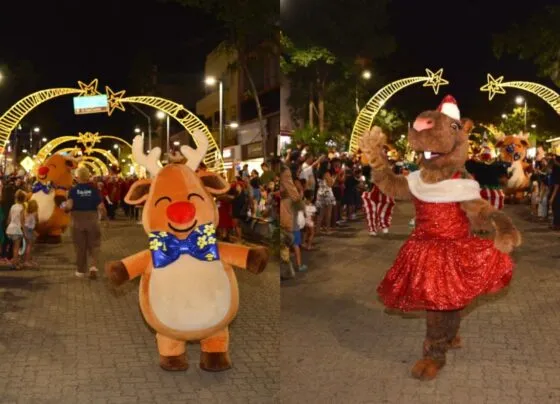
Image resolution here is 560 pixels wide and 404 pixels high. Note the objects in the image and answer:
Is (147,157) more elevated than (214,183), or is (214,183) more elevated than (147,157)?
(147,157)

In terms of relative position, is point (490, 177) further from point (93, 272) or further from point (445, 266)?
point (445, 266)

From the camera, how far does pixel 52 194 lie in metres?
15.5

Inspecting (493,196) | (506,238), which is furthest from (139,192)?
(493,196)


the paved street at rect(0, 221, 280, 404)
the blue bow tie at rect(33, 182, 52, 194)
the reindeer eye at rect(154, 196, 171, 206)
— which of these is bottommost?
the paved street at rect(0, 221, 280, 404)

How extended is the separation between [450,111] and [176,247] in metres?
2.42

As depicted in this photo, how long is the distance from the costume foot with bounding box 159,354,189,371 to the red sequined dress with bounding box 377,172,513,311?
174cm

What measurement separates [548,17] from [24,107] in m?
12.4

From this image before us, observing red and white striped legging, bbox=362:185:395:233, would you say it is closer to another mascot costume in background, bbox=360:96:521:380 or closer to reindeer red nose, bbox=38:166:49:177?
another mascot costume in background, bbox=360:96:521:380

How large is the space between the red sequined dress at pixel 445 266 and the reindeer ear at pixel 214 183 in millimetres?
1563

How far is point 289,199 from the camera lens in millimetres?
10008

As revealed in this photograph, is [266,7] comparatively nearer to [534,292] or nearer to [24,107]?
[24,107]

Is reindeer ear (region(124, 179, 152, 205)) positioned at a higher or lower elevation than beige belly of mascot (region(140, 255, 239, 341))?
higher

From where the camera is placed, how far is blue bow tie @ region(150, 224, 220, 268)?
5863 millimetres

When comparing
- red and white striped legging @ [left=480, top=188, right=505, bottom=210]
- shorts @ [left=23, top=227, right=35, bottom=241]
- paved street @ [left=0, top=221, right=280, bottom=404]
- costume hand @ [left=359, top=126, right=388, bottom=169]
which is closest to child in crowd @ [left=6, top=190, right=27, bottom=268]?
shorts @ [left=23, top=227, right=35, bottom=241]
